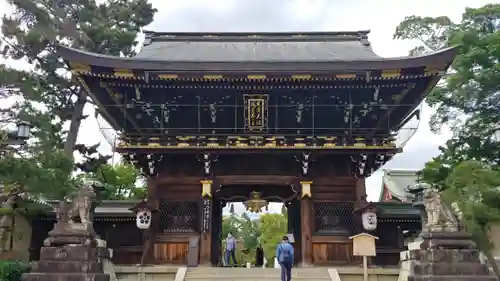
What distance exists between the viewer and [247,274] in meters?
15.5

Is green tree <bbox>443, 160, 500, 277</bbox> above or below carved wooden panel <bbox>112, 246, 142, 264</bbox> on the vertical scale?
above

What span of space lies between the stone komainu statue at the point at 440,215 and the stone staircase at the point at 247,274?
3.78 m

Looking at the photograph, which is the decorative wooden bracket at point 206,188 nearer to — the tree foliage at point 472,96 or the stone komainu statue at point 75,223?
the stone komainu statue at point 75,223

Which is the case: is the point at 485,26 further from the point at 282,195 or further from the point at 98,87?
the point at 98,87

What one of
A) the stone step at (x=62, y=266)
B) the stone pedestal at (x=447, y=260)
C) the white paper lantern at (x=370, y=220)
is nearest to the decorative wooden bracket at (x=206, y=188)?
the stone step at (x=62, y=266)

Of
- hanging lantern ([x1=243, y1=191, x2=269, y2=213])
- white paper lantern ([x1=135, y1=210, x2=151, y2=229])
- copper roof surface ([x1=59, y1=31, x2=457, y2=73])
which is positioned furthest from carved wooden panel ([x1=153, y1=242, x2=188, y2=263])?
copper roof surface ([x1=59, y1=31, x2=457, y2=73])

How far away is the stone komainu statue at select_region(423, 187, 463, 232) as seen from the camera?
14891mm

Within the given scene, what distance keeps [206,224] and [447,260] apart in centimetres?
825

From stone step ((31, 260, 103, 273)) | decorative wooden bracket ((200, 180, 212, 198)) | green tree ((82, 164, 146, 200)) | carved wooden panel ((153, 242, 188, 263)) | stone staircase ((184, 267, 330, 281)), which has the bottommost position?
stone staircase ((184, 267, 330, 281))

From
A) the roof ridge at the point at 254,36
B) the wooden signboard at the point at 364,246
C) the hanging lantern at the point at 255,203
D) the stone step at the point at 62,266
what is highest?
the roof ridge at the point at 254,36

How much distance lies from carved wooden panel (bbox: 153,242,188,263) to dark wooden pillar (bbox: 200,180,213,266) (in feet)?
2.44

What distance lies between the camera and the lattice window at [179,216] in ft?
59.6

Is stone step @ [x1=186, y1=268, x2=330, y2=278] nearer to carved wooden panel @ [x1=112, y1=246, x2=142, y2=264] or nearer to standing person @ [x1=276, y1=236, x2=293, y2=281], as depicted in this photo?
standing person @ [x1=276, y1=236, x2=293, y2=281]

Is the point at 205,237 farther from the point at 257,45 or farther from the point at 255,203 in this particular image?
the point at 257,45
